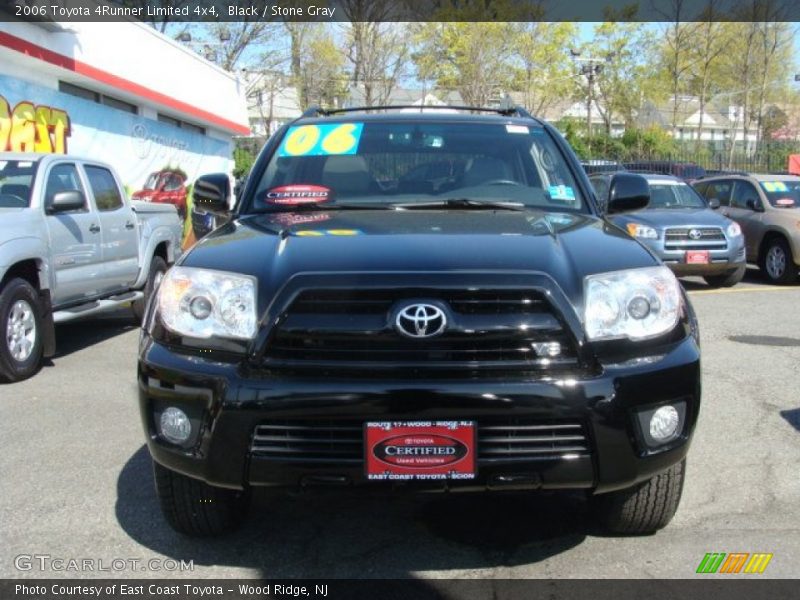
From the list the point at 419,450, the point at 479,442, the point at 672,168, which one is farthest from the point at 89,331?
the point at 672,168

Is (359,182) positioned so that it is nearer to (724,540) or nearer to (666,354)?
(666,354)

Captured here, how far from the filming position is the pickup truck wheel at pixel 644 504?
11.1ft

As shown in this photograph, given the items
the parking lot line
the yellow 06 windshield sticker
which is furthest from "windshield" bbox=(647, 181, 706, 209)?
the yellow 06 windshield sticker

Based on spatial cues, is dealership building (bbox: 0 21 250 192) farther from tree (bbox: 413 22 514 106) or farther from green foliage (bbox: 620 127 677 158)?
green foliage (bbox: 620 127 677 158)

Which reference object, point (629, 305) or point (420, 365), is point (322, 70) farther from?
point (420, 365)

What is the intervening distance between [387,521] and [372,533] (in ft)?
0.48

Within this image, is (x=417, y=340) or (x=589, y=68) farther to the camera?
(x=589, y=68)

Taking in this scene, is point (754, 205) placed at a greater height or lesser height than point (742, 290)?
greater

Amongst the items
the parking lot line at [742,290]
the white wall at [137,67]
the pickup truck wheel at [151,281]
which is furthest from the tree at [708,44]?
the pickup truck wheel at [151,281]

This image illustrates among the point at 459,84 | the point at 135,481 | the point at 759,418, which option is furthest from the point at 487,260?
the point at 459,84

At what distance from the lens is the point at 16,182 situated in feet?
23.9

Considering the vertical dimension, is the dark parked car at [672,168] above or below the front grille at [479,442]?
above

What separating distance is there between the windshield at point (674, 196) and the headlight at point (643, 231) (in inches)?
38.0

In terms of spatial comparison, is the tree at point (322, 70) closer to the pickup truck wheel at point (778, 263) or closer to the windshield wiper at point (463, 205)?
the pickup truck wheel at point (778, 263)
